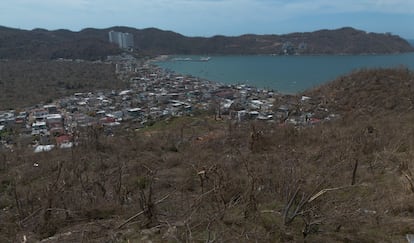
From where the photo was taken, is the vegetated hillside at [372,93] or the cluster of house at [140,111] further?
the cluster of house at [140,111]

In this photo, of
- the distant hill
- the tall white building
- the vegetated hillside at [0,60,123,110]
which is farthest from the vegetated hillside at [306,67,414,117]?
the tall white building

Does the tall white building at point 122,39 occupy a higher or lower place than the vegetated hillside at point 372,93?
lower

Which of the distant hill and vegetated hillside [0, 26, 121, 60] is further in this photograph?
the distant hill

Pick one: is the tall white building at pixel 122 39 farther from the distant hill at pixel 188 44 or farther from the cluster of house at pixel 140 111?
the cluster of house at pixel 140 111

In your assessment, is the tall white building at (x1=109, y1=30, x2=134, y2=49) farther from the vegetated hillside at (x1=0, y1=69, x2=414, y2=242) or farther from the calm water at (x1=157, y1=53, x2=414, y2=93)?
the vegetated hillside at (x1=0, y1=69, x2=414, y2=242)

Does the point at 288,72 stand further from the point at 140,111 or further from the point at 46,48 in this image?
the point at 46,48

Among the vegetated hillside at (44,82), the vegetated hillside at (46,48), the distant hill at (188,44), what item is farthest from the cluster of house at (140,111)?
the distant hill at (188,44)
